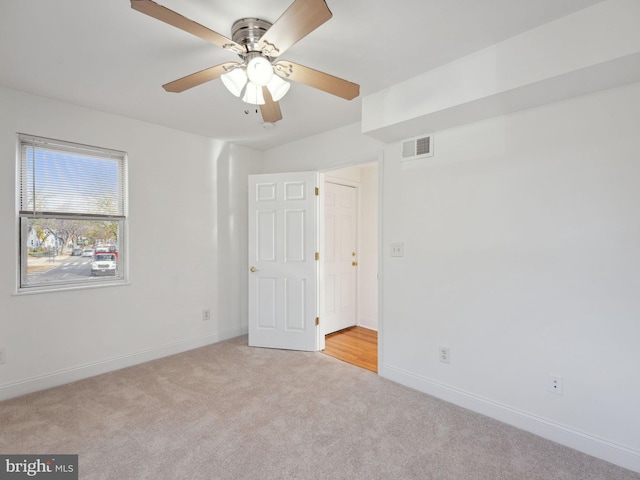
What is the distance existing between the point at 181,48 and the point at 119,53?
0.42m

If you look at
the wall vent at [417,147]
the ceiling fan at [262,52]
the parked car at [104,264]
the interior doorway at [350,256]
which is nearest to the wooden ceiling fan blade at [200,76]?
the ceiling fan at [262,52]

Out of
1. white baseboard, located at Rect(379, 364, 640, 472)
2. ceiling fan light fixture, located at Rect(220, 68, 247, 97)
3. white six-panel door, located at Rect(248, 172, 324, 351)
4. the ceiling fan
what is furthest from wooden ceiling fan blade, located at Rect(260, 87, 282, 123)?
white baseboard, located at Rect(379, 364, 640, 472)

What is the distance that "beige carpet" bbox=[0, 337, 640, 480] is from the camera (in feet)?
5.81

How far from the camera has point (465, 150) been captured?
2.43 m

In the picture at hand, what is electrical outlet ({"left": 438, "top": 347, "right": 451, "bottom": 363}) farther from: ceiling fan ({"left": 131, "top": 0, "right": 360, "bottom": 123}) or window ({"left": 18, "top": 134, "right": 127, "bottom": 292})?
window ({"left": 18, "top": 134, "right": 127, "bottom": 292})

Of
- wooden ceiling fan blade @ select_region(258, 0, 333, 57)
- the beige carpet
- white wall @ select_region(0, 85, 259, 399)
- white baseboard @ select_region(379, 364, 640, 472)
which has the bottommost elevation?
the beige carpet

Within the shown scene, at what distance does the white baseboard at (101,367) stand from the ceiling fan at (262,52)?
2.64 m

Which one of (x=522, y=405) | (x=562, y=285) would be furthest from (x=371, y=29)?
(x=522, y=405)

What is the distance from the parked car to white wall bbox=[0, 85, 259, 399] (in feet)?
0.51

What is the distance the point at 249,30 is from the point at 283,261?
2.43m

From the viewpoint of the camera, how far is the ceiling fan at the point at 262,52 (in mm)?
1245

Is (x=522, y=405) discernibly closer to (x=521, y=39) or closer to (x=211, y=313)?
(x=521, y=39)

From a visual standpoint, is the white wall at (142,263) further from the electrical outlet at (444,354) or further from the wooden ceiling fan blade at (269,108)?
the electrical outlet at (444,354)

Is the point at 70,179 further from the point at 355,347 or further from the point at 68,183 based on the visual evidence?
the point at 355,347
